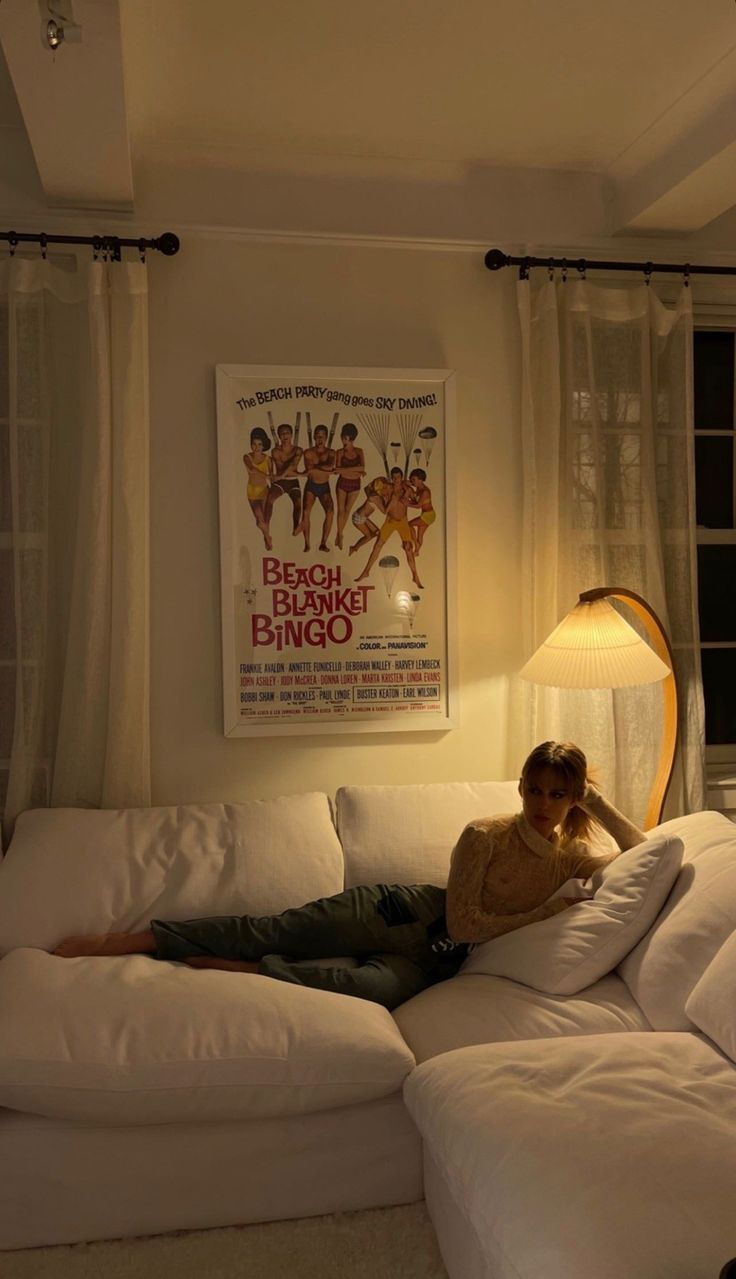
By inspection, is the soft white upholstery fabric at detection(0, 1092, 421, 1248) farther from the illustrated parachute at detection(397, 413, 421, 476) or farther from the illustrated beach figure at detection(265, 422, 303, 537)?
the illustrated parachute at detection(397, 413, 421, 476)

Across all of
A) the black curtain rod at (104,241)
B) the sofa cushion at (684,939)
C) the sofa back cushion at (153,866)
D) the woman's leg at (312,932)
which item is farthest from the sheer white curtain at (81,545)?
the sofa cushion at (684,939)

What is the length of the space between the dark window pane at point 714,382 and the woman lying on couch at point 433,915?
1521mm

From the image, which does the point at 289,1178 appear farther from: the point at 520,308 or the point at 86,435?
the point at 520,308

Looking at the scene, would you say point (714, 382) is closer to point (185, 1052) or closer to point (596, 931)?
point (596, 931)

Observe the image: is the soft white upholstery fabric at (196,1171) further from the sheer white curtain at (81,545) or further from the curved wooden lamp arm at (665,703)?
the curved wooden lamp arm at (665,703)

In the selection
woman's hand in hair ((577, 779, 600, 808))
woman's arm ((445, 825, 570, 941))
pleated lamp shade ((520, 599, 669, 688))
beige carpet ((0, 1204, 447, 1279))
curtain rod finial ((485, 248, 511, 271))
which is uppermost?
curtain rod finial ((485, 248, 511, 271))

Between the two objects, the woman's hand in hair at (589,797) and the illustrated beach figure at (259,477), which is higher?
the illustrated beach figure at (259,477)

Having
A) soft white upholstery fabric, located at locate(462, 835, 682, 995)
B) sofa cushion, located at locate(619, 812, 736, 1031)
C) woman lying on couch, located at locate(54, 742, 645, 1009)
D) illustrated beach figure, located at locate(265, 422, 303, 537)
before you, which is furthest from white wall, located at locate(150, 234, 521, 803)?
sofa cushion, located at locate(619, 812, 736, 1031)

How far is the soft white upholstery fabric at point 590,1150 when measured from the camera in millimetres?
1488

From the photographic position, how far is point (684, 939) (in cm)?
238

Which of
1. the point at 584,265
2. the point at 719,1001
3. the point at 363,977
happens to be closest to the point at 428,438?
the point at 584,265

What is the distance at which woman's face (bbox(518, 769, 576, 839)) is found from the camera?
8.95 ft

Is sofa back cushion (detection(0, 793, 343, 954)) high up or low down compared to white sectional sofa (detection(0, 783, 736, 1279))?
up

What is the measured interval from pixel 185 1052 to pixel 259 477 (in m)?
1.76
